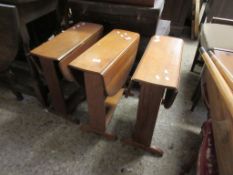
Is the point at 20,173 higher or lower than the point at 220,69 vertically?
lower

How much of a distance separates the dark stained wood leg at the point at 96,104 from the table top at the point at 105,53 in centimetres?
6

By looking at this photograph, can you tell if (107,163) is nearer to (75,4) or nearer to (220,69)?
(220,69)

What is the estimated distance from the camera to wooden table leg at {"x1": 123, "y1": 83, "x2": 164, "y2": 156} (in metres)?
1.00

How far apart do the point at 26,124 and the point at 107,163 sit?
757mm

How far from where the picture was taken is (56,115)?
155cm

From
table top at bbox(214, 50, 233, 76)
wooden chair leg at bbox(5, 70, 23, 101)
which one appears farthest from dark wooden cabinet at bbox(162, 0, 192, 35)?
wooden chair leg at bbox(5, 70, 23, 101)

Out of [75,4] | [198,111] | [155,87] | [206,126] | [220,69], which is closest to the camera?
[220,69]

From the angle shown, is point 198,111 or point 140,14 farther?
point 198,111

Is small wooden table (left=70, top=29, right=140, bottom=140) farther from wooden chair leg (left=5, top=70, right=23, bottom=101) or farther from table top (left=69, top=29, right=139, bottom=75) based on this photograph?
wooden chair leg (left=5, top=70, right=23, bottom=101)

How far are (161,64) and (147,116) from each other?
342 mm

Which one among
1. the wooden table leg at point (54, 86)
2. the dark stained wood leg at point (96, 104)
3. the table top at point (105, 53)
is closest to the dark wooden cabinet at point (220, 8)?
the table top at point (105, 53)

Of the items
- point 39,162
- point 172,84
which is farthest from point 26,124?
point 172,84

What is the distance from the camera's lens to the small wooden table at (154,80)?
0.97m

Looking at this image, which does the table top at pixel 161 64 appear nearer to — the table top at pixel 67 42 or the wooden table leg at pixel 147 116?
the wooden table leg at pixel 147 116
